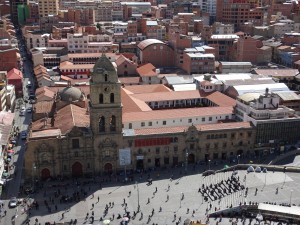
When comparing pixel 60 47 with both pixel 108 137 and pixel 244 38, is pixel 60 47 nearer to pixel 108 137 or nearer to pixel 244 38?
pixel 244 38

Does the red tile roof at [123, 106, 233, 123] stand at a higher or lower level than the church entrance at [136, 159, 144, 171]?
higher

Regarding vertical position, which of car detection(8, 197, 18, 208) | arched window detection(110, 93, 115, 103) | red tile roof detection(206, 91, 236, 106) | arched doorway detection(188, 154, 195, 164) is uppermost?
arched window detection(110, 93, 115, 103)

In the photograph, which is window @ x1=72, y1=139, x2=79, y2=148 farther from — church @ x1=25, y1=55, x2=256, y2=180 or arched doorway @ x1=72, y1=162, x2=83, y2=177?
arched doorway @ x1=72, y1=162, x2=83, y2=177

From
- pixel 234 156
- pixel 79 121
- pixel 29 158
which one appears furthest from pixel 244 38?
pixel 29 158

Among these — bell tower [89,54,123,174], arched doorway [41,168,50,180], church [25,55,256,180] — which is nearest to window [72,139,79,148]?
church [25,55,256,180]

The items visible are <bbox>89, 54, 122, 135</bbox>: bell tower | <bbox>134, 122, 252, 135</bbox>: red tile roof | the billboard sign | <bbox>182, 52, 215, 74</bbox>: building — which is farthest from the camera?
<bbox>182, 52, 215, 74</bbox>: building

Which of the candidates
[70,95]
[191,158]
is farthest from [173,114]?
[70,95]
